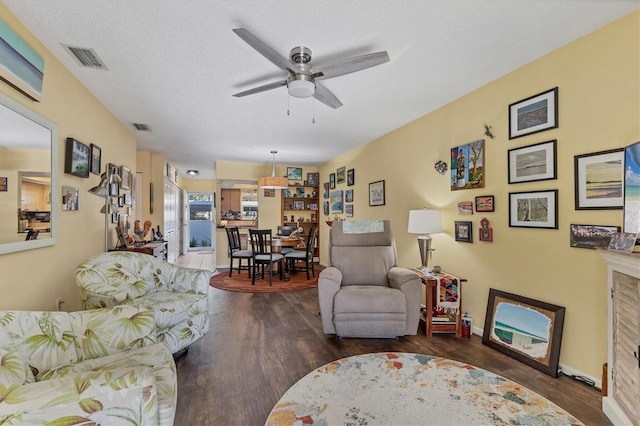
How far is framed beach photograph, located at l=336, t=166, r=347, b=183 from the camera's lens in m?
6.00

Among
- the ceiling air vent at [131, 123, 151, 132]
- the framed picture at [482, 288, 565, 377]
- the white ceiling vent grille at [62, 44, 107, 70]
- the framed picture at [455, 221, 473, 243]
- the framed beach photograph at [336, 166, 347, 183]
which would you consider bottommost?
the framed picture at [482, 288, 565, 377]

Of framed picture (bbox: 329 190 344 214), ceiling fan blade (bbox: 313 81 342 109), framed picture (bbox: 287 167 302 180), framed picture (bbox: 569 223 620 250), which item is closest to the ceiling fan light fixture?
ceiling fan blade (bbox: 313 81 342 109)

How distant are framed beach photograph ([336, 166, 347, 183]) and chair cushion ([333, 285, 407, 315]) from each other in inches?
140

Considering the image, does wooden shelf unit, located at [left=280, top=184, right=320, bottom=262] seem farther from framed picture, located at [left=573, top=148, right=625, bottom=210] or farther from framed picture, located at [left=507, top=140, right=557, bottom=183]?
framed picture, located at [left=573, top=148, right=625, bottom=210]

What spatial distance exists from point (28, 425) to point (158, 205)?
17.8 ft

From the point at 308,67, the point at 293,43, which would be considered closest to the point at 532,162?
the point at 308,67

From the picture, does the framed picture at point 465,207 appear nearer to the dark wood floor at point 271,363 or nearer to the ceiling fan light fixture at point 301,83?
the dark wood floor at point 271,363

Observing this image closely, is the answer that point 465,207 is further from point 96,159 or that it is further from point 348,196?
point 96,159

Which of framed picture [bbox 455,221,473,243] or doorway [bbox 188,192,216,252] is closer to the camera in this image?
framed picture [bbox 455,221,473,243]

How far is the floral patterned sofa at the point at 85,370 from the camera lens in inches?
36.4

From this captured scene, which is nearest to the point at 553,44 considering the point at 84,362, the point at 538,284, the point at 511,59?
the point at 511,59

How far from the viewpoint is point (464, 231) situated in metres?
3.08

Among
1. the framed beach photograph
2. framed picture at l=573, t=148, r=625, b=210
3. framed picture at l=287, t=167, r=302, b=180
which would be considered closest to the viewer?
framed picture at l=573, t=148, r=625, b=210

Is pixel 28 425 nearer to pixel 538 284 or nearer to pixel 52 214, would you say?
pixel 52 214
